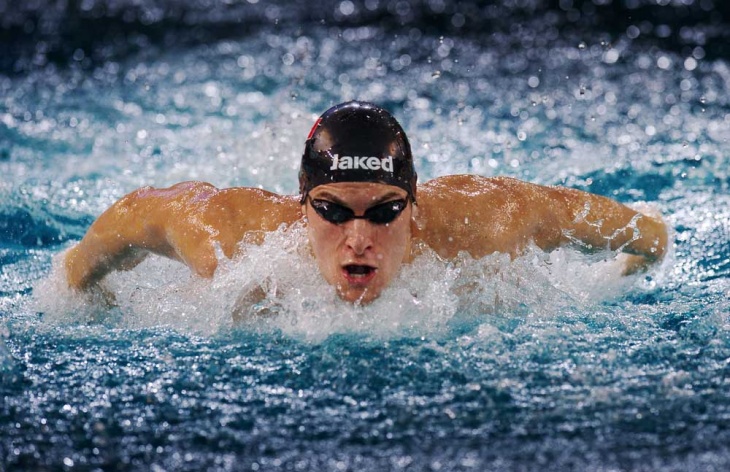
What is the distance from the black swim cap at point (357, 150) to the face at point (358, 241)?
31 millimetres

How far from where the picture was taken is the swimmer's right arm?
2.85 metres

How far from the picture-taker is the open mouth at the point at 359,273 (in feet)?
8.80

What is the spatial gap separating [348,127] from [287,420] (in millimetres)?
904

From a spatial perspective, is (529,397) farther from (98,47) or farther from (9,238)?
(98,47)

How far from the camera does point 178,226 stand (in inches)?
113

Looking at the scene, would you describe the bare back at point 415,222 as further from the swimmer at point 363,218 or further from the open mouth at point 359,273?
the open mouth at point 359,273

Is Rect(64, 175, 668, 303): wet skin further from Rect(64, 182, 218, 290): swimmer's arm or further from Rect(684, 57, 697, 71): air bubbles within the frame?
Rect(684, 57, 697, 71): air bubbles

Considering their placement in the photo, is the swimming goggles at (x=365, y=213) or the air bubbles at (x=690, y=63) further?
the air bubbles at (x=690, y=63)

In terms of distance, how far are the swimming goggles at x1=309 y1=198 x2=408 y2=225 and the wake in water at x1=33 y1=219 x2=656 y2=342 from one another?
22 centimetres

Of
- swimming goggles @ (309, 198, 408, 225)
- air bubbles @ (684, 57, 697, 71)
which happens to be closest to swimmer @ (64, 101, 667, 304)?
swimming goggles @ (309, 198, 408, 225)

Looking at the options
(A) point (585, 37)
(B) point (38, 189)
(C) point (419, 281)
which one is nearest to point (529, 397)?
(C) point (419, 281)

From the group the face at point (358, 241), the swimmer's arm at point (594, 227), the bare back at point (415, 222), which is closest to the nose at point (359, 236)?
the face at point (358, 241)

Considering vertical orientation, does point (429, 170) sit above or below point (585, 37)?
below

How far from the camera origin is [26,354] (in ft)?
8.76
